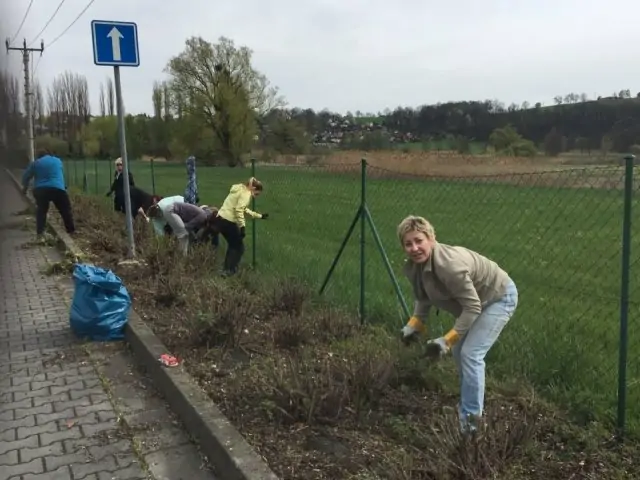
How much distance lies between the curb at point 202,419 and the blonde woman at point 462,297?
1092 mm

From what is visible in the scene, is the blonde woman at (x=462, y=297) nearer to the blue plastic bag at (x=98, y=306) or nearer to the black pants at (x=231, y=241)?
the blue plastic bag at (x=98, y=306)

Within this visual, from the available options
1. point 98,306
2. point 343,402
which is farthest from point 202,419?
point 98,306

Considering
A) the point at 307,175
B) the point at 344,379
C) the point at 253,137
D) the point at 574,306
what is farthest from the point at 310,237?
the point at 253,137

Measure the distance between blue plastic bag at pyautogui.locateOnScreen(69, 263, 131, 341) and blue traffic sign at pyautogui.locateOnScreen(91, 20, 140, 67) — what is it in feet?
10.5

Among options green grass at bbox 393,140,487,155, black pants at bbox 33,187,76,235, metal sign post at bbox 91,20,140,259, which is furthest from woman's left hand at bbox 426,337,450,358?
green grass at bbox 393,140,487,155

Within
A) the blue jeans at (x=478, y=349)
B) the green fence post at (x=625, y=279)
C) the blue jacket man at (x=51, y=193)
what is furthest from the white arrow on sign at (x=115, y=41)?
the green fence post at (x=625, y=279)

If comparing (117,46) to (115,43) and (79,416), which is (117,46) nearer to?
(115,43)

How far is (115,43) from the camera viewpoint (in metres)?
7.80

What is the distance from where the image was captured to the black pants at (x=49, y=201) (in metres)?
10.7

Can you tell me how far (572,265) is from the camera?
8.92 m

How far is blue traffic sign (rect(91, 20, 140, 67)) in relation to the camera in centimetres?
767

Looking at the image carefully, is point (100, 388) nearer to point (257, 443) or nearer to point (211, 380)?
point (211, 380)

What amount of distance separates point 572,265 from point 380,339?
497 centimetres

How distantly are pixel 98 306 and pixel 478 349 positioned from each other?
3.52 m
